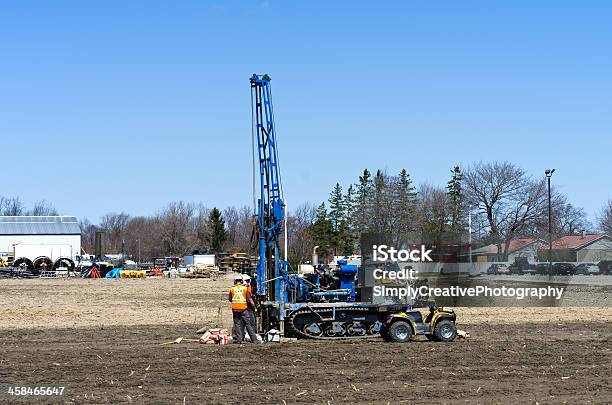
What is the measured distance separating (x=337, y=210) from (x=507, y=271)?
8384 centimetres

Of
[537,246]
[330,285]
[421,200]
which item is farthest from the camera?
[421,200]

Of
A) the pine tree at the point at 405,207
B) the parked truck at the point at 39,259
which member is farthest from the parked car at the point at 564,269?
the parked truck at the point at 39,259

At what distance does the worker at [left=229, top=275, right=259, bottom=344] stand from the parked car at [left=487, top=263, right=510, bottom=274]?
14546 mm

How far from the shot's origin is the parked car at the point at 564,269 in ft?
120

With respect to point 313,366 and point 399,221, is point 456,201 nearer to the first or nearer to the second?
point 399,221

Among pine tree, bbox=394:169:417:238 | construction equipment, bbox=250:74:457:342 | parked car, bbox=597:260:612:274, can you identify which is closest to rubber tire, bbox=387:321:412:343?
construction equipment, bbox=250:74:457:342

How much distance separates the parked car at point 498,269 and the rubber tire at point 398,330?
12600 millimetres

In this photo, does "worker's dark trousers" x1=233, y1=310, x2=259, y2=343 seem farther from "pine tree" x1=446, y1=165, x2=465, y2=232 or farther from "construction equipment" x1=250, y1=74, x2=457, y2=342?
"pine tree" x1=446, y1=165, x2=465, y2=232

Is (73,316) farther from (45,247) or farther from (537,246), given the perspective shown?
(45,247)

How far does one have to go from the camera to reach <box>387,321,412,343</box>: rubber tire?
21312 millimetres

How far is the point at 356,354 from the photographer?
60.9ft

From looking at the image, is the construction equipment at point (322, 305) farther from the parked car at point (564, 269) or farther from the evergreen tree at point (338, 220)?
the evergreen tree at point (338, 220)

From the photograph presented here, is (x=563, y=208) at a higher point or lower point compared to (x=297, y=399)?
higher

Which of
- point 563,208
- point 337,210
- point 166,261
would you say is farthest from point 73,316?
point 337,210
